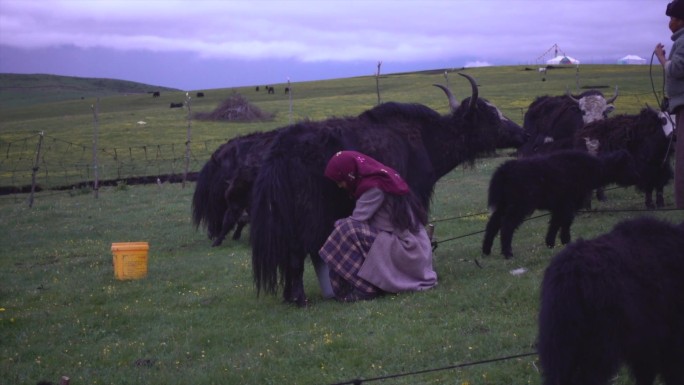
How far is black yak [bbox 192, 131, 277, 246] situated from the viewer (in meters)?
12.5

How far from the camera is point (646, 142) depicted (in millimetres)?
12375

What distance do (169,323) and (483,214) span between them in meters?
6.76

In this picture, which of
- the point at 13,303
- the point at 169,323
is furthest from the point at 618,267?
the point at 13,303

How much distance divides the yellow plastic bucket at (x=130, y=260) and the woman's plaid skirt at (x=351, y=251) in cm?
337

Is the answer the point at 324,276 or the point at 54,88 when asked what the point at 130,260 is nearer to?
the point at 324,276

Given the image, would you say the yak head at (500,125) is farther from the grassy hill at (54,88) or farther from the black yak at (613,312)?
the grassy hill at (54,88)

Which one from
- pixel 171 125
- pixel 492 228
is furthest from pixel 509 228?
pixel 171 125

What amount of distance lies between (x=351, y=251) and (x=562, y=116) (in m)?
9.53

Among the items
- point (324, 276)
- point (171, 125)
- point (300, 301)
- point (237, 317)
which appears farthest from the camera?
point (171, 125)

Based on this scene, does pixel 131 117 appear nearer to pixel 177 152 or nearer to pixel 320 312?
pixel 177 152

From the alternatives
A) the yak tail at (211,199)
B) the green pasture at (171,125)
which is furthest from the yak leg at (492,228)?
the green pasture at (171,125)

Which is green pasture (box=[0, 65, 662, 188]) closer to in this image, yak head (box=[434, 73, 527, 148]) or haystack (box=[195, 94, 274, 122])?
haystack (box=[195, 94, 274, 122])

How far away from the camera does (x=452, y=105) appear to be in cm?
1006

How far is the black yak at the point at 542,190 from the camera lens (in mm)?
9016
